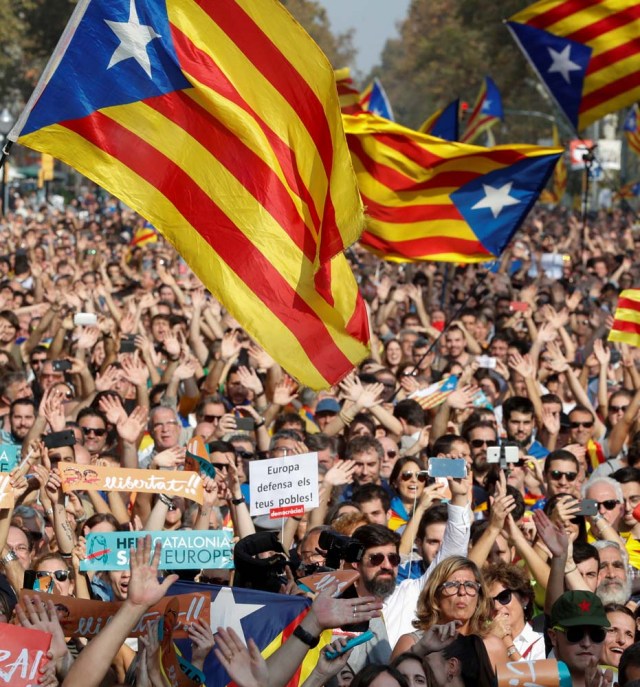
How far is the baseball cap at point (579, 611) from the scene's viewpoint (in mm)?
5581

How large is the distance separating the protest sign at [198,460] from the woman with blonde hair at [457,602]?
1364 millimetres

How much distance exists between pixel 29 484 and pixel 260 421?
2.34m

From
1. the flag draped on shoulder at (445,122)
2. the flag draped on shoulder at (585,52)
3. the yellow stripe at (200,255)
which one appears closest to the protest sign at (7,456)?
the yellow stripe at (200,255)

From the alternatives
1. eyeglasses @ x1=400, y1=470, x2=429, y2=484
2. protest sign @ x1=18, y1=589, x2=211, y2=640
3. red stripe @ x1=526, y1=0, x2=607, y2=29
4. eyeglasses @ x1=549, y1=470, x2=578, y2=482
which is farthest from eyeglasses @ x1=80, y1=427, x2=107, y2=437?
red stripe @ x1=526, y1=0, x2=607, y2=29

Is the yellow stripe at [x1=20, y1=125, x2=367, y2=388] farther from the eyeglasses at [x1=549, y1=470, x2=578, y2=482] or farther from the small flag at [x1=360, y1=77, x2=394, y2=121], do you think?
the small flag at [x1=360, y1=77, x2=394, y2=121]

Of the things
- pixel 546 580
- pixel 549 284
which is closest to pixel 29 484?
pixel 546 580

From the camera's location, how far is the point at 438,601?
604 centimetres

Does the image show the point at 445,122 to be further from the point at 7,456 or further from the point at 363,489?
the point at 7,456

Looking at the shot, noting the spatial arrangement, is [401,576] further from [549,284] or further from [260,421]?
[549,284]

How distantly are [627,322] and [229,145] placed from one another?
6.17m

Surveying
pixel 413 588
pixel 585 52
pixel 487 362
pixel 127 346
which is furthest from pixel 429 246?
pixel 413 588

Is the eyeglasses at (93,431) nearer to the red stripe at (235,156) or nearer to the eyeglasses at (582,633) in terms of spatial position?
the red stripe at (235,156)

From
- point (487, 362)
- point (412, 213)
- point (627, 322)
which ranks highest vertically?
point (412, 213)

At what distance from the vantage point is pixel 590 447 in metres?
10.7
